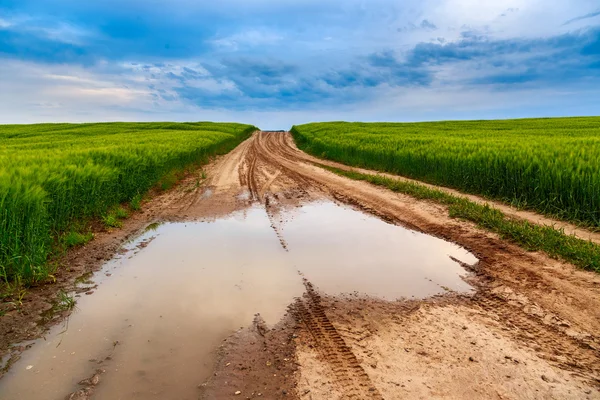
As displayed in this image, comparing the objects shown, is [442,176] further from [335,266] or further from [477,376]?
[477,376]

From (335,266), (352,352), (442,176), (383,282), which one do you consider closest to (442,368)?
(352,352)

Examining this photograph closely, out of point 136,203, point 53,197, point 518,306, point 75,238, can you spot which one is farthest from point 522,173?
point 53,197

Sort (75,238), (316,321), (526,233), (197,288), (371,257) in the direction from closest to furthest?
1. (316,321)
2. (197,288)
3. (371,257)
4. (526,233)
5. (75,238)

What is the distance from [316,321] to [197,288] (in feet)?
5.94

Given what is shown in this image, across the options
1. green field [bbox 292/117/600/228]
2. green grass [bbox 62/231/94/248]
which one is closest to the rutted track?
green field [bbox 292/117/600/228]

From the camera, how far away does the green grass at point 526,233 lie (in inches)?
236

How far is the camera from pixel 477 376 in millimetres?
3387

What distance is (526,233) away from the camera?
7121 millimetres

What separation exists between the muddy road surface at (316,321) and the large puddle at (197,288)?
2 centimetres

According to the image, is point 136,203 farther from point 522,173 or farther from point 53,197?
point 522,173

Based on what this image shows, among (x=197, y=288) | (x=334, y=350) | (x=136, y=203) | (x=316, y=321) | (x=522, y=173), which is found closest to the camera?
(x=334, y=350)

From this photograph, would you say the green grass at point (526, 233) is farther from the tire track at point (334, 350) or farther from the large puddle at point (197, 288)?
the tire track at point (334, 350)

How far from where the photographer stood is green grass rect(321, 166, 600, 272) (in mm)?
5988

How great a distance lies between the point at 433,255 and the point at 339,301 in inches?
97.2
